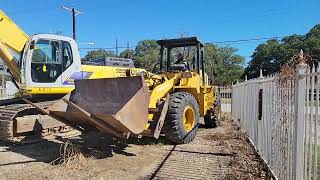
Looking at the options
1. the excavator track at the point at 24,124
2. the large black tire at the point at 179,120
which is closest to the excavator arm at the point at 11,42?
the excavator track at the point at 24,124

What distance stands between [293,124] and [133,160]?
361 centimetres

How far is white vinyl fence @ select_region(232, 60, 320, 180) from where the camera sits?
3.98 metres

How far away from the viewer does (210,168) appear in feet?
22.4

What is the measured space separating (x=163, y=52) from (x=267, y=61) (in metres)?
43.8

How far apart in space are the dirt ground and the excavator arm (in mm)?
1993

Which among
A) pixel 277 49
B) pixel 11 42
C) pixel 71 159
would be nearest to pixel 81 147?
pixel 71 159

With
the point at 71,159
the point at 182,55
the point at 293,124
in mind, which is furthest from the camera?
the point at 182,55

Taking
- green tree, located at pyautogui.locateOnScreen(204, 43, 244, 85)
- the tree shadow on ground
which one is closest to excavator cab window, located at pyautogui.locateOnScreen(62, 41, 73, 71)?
the tree shadow on ground

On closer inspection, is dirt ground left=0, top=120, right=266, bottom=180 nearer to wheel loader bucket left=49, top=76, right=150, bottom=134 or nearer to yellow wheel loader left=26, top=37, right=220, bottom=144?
yellow wheel loader left=26, top=37, right=220, bottom=144

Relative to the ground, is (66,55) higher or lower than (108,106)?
higher

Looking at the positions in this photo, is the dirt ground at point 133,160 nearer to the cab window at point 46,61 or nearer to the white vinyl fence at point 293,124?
the white vinyl fence at point 293,124

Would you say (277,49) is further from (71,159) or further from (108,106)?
(71,159)

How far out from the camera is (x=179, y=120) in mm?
8609

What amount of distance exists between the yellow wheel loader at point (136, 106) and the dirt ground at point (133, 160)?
513 mm
